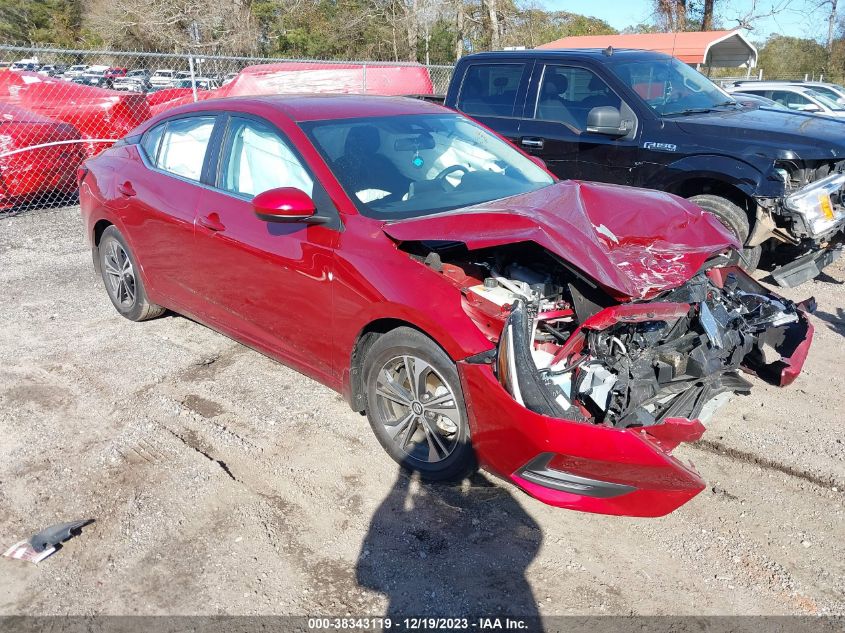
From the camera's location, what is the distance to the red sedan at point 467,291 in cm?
291

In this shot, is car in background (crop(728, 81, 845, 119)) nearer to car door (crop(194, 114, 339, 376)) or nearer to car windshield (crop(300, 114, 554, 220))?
car windshield (crop(300, 114, 554, 220))

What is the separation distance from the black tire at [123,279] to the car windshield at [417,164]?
7.14 feet

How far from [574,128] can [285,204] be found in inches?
158

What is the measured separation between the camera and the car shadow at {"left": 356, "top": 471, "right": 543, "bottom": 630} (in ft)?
8.89

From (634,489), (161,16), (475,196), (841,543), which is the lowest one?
(841,543)

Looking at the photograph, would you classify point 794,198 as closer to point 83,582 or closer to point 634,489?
point 634,489

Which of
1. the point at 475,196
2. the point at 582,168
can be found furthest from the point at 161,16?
the point at 475,196

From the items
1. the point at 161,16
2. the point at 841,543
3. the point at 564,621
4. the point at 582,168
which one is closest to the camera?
the point at 564,621

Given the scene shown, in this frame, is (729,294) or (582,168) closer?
(729,294)

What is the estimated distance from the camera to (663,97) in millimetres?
6602

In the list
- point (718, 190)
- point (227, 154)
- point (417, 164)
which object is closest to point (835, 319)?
point (718, 190)

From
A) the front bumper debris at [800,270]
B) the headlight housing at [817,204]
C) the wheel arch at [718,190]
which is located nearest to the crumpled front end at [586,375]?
the front bumper debris at [800,270]

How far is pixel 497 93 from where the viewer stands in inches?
286

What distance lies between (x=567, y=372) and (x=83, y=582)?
2.20 metres
